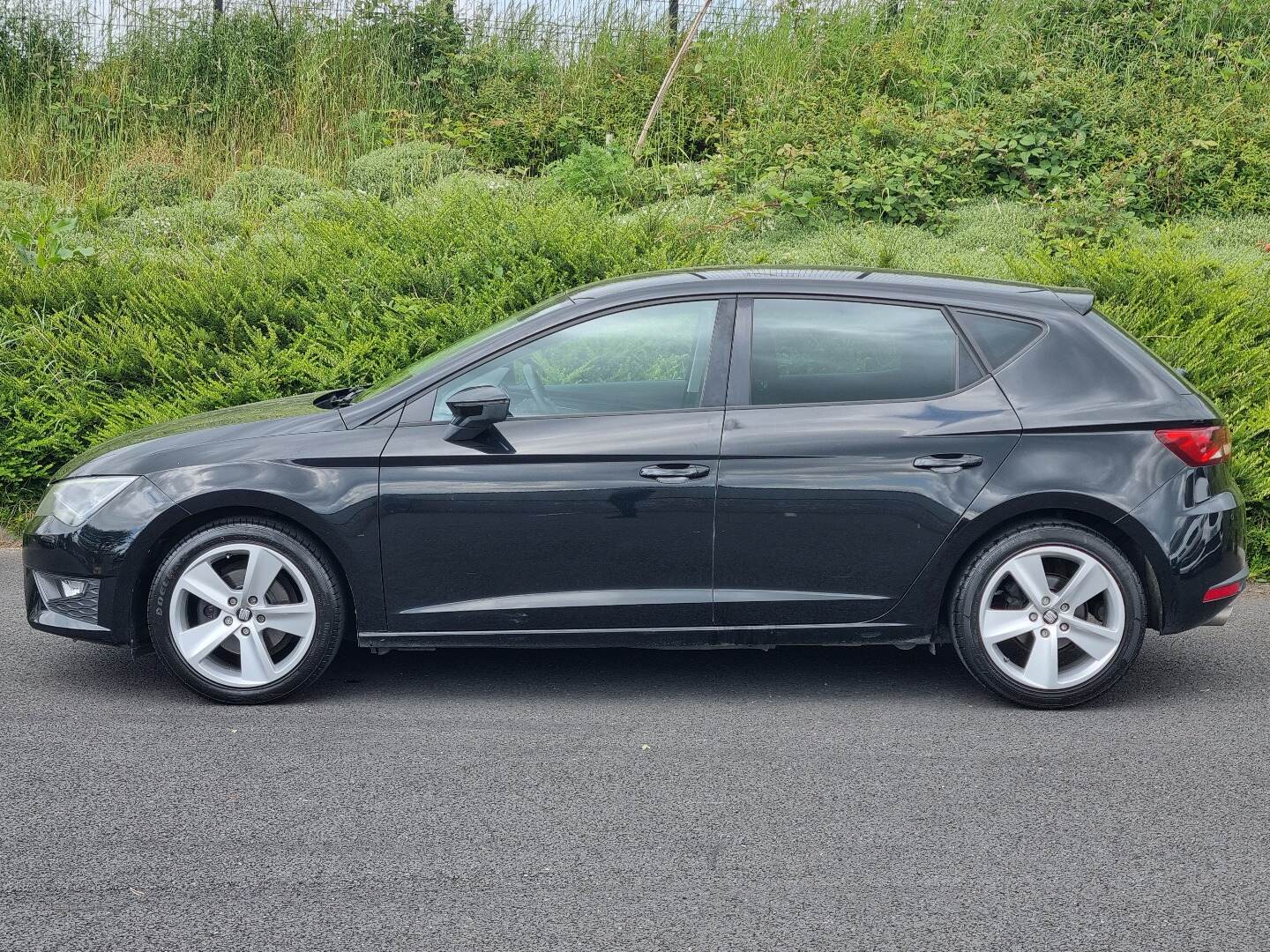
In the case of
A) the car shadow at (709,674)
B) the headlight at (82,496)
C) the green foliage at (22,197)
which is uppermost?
the green foliage at (22,197)

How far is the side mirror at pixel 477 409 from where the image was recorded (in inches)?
197

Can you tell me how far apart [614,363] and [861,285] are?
1.01m

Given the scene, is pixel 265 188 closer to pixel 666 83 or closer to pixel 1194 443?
pixel 666 83

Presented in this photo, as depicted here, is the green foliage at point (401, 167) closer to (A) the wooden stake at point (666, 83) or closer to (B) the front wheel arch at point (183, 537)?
(A) the wooden stake at point (666, 83)

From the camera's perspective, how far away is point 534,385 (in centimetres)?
532

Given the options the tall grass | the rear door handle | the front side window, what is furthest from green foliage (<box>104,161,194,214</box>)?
the rear door handle

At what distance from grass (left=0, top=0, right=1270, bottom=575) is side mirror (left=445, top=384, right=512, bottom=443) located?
3.44 m

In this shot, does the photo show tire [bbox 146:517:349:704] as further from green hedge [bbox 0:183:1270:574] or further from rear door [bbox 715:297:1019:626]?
green hedge [bbox 0:183:1270:574]

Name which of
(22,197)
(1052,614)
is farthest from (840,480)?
(22,197)

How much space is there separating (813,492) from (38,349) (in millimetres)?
5726

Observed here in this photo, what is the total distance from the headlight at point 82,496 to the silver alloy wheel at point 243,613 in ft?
1.40

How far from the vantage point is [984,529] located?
5.12m

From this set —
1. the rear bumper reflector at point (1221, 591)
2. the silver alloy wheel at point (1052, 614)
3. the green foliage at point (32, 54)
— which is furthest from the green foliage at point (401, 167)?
the rear bumper reflector at point (1221, 591)

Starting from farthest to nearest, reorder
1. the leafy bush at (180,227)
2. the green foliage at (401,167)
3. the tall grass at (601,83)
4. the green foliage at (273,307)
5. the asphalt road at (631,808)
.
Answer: the tall grass at (601,83) < the green foliage at (401,167) < the leafy bush at (180,227) < the green foliage at (273,307) < the asphalt road at (631,808)
